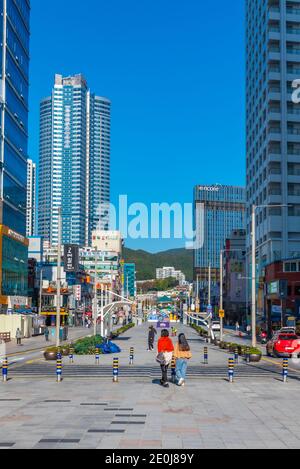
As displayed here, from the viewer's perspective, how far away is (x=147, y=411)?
1673 centimetres

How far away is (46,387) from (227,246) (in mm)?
128529

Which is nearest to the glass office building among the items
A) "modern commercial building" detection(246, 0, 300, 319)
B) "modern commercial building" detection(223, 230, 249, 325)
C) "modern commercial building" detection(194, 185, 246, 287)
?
"modern commercial building" detection(246, 0, 300, 319)

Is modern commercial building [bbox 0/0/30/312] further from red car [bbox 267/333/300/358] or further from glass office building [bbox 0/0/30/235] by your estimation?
red car [bbox 267/333/300/358]

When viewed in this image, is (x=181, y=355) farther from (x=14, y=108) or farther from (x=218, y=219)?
(x=218, y=219)

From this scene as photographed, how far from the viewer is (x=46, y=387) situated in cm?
2281

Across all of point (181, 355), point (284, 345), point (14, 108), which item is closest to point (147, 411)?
point (181, 355)

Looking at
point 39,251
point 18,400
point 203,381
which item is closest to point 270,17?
point 39,251

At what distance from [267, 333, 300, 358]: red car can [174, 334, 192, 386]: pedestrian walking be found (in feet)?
54.5

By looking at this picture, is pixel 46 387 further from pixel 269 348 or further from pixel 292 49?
pixel 292 49

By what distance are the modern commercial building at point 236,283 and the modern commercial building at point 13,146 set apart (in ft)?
169

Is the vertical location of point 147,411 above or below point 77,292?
below

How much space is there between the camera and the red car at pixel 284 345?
1526 inches

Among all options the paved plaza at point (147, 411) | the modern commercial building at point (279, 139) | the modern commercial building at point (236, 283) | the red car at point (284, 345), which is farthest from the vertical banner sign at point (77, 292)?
the paved plaza at point (147, 411)

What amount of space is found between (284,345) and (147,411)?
23903 millimetres
